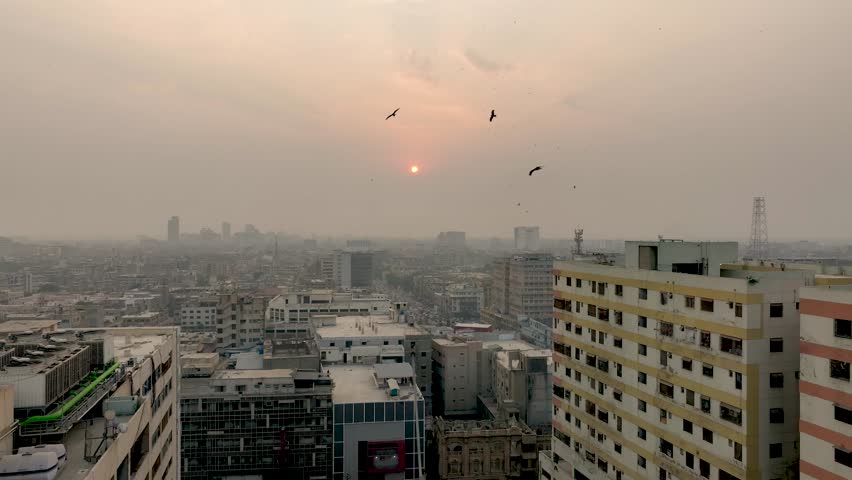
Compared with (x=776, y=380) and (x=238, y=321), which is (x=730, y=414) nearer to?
(x=776, y=380)

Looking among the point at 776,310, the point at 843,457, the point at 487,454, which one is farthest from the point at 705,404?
the point at 487,454

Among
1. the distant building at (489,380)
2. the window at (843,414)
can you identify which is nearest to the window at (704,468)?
the window at (843,414)

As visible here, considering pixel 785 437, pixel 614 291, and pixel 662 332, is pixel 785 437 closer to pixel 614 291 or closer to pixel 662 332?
pixel 662 332

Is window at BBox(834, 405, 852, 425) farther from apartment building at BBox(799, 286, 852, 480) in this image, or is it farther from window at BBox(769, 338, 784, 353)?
window at BBox(769, 338, 784, 353)

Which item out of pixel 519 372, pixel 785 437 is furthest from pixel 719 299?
pixel 519 372

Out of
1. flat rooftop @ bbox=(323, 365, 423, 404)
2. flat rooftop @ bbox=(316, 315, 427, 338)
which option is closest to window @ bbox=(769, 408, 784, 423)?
flat rooftop @ bbox=(323, 365, 423, 404)

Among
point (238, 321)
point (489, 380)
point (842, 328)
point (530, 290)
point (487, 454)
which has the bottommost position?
point (487, 454)
